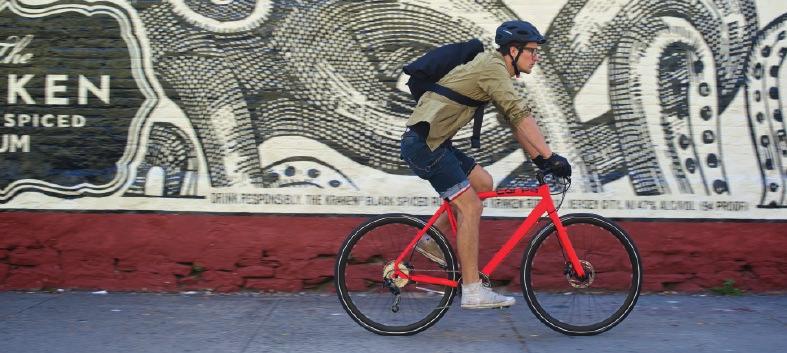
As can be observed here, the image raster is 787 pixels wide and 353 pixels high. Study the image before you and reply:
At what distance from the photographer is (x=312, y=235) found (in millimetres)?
7047

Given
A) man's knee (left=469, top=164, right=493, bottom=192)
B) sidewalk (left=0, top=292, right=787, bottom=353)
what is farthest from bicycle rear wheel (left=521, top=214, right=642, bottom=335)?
man's knee (left=469, top=164, right=493, bottom=192)

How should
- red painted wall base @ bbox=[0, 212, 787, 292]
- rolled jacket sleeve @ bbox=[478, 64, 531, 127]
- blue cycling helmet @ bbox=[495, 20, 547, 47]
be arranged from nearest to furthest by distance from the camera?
1. rolled jacket sleeve @ bbox=[478, 64, 531, 127]
2. blue cycling helmet @ bbox=[495, 20, 547, 47]
3. red painted wall base @ bbox=[0, 212, 787, 292]

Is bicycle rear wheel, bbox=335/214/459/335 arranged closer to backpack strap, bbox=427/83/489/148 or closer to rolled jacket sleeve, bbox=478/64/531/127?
backpack strap, bbox=427/83/489/148

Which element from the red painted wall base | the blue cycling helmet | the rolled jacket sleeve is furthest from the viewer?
the red painted wall base

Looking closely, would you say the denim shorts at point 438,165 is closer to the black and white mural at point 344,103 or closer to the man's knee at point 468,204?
the man's knee at point 468,204

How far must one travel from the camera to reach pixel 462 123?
218 inches

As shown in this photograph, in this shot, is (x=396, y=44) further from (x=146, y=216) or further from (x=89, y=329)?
(x=89, y=329)

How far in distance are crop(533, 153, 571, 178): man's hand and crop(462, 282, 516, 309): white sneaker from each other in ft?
2.56

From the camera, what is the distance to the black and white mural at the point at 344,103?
7062mm

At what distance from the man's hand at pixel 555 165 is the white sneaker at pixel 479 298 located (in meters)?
0.78

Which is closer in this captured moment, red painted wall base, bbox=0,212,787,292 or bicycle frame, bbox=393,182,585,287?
bicycle frame, bbox=393,182,585,287

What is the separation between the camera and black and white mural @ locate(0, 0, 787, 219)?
23.2ft

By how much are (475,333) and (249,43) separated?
2837 millimetres

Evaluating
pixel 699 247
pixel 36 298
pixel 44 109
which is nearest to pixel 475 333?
pixel 699 247
